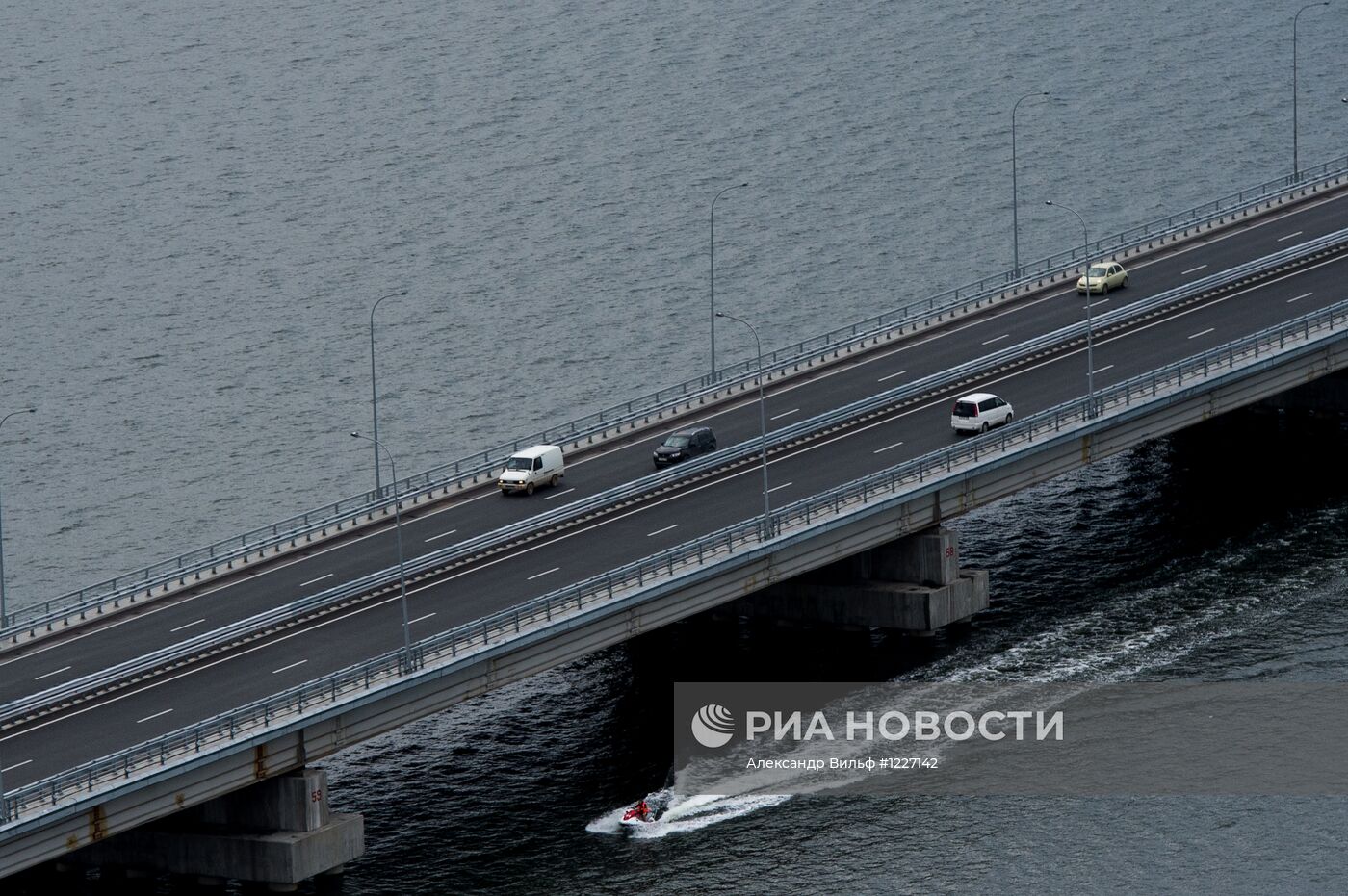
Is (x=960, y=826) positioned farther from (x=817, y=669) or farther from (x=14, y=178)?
(x=14, y=178)

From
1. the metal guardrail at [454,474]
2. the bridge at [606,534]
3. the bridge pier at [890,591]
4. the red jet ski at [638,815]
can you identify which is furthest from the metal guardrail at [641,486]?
the red jet ski at [638,815]

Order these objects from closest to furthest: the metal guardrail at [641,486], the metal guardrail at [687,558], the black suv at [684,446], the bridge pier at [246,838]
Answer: the metal guardrail at [687,558]
the bridge pier at [246,838]
the metal guardrail at [641,486]
the black suv at [684,446]

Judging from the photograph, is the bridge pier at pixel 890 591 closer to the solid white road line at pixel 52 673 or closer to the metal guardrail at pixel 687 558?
the metal guardrail at pixel 687 558

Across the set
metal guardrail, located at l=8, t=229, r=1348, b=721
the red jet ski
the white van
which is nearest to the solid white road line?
metal guardrail, located at l=8, t=229, r=1348, b=721

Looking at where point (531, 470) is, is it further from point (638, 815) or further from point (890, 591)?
point (638, 815)

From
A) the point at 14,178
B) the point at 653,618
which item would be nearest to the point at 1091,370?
the point at 653,618

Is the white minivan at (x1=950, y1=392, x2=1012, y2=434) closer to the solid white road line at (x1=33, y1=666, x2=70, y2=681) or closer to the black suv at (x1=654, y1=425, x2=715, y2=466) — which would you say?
the black suv at (x1=654, y1=425, x2=715, y2=466)
